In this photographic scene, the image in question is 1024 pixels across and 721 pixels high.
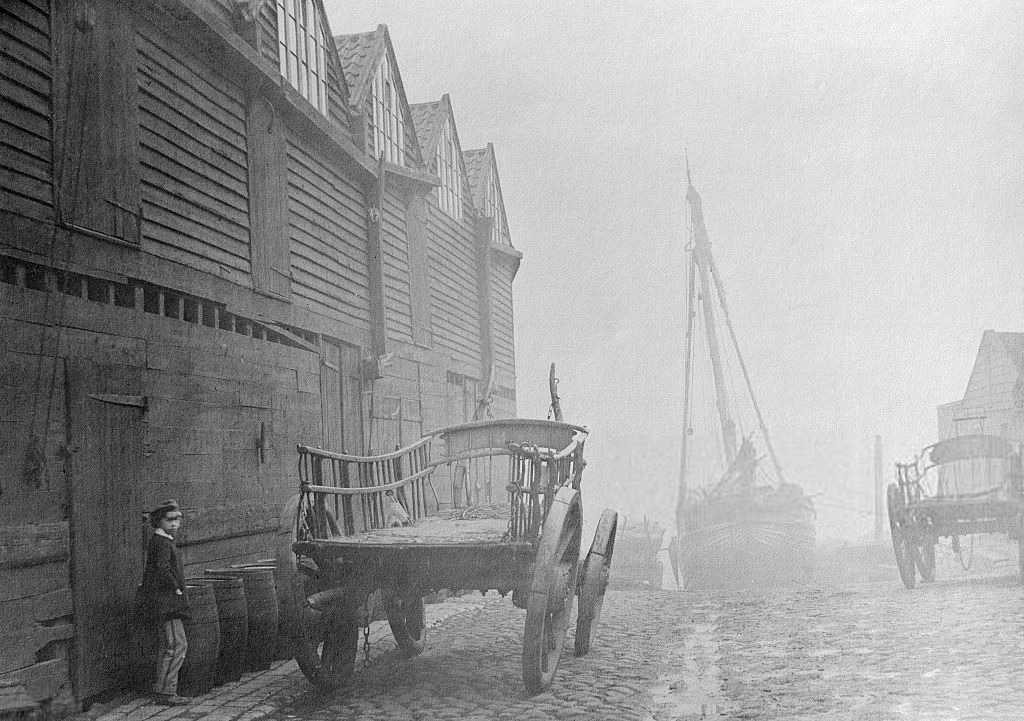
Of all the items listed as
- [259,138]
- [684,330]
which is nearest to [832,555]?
[684,330]

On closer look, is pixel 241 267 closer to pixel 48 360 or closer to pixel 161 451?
pixel 161 451

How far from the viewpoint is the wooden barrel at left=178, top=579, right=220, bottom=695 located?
17.8 ft

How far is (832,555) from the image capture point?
27.8 m

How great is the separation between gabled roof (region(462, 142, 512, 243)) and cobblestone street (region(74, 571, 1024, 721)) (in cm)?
747

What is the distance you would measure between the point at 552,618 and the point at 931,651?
3091 millimetres

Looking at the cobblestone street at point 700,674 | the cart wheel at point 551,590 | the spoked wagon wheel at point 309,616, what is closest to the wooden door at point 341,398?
the cobblestone street at point 700,674

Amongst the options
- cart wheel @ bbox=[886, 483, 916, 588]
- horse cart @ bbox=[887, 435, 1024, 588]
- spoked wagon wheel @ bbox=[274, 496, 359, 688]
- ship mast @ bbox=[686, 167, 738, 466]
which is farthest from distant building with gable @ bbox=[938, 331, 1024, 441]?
ship mast @ bbox=[686, 167, 738, 466]

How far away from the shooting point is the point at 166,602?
5.25 meters

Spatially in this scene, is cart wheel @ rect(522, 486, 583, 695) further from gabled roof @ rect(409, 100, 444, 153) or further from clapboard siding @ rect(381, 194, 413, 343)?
gabled roof @ rect(409, 100, 444, 153)

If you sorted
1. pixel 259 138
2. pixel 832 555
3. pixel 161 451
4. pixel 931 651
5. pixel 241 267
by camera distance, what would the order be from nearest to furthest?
pixel 161 451 < pixel 931 651 < pixel 241 267 < pixel 259 138 < pixel 832 555

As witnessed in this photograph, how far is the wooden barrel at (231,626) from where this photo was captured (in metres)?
5.80

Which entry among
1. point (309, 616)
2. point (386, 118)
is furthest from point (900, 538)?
point (309, 616)

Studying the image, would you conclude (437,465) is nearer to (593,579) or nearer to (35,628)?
(593,579)

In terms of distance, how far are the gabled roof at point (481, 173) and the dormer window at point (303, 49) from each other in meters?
5.18
